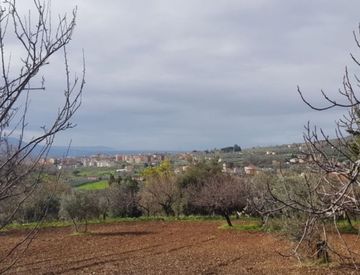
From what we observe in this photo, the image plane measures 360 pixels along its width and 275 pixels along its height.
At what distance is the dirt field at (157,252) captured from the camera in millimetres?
16703

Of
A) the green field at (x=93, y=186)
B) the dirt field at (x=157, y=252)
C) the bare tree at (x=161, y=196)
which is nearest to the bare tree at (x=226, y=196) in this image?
the dirt field at (x=157, y=252)

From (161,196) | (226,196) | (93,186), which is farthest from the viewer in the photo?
(93,186)

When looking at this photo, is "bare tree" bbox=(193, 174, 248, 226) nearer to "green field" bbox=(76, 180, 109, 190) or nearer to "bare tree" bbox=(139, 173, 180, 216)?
"bare tree" bbox=(139, 173, 180, 216)

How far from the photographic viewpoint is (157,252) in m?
21.5

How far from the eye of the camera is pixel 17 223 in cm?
3581

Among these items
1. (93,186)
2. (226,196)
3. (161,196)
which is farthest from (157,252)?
(93,186)

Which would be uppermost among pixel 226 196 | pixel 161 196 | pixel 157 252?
pixel 226 196

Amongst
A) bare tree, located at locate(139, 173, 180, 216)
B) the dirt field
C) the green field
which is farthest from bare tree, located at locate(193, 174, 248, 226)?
the green field

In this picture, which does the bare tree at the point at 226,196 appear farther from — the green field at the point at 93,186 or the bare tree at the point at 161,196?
the green field at the point at 93,186

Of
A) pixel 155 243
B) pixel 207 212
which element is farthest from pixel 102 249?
pixel 207 212

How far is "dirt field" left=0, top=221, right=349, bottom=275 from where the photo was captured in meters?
16.7

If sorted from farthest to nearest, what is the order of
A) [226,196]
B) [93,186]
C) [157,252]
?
[93,186]
[226,196]
[157,252]

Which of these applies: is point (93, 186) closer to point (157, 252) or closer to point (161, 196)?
point (161, 196)

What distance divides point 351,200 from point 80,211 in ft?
92.2
